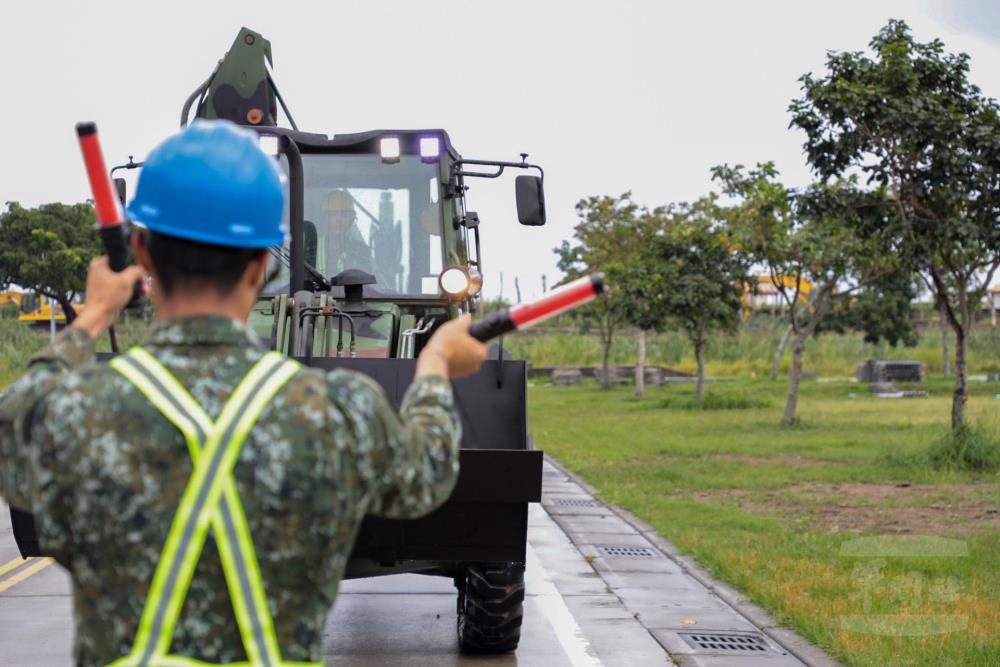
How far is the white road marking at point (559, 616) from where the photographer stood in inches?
327

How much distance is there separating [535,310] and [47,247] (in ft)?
152

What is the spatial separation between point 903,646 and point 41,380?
673cm

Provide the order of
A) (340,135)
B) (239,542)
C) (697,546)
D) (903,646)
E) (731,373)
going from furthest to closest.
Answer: (731,373) → (697,546) → (340,135) → (903,646) → (239,542)

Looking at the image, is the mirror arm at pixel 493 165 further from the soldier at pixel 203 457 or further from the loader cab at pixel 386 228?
the soldier at pixel 203 457

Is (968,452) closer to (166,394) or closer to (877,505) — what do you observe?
(877,505)

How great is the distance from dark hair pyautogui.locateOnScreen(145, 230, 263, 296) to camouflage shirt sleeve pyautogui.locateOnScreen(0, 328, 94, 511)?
0.79ft

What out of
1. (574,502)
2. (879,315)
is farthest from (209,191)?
(879,315)

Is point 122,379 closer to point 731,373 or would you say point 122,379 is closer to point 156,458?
point 156,458

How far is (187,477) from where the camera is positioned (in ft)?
7.57

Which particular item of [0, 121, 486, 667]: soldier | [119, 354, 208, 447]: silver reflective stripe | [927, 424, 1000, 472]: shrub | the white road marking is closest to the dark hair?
[0, 121, 486, 667]: soldier

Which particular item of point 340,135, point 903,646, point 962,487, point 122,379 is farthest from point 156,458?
point 962,487

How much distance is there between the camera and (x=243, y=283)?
252 centimetres

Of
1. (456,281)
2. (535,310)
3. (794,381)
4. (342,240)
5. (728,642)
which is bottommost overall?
(728,642)

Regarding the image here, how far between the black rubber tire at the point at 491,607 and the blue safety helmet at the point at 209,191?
17.5 ft
